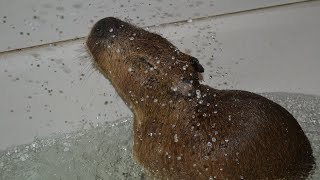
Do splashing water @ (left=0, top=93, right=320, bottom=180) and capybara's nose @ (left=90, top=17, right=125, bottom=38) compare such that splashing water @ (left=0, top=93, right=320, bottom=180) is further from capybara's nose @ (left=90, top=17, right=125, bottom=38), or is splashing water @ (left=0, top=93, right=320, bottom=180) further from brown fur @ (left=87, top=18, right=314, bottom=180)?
capybara's nose @ (left=90, top=17, right=125, bottom=38)

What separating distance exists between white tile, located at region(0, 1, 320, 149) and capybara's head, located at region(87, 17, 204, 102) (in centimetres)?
64

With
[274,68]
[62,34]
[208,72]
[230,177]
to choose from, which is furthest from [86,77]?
[230,177]

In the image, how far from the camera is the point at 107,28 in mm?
1971

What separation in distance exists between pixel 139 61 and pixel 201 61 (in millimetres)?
934

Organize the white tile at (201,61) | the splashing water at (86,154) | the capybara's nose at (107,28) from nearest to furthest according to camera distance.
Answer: the capybara's nose at (107,28) → the splashing water at (86,154) → the white tile at (201,61)

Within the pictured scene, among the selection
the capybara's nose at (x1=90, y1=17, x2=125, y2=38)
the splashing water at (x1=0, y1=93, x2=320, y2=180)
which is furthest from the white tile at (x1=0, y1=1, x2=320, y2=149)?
the capybara's nose at (x1=90, y1=17, x2=125, y2=38)

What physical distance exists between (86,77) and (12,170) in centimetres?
52

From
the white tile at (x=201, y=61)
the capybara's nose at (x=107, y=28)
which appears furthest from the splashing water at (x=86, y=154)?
the capybara's nose at (x=107, y=28)

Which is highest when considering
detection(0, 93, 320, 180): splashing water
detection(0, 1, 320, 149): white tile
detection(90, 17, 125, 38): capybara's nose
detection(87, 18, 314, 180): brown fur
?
detection(90, 17, 125, 38): capybara's nose

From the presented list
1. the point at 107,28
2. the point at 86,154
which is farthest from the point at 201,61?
the point at 107,28

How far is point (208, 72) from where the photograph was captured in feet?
9.28

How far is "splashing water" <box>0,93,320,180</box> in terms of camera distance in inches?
97.2

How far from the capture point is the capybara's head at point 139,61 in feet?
6.17

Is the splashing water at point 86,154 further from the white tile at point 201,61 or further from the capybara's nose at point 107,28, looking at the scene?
the capybara's nose at point 107,28
